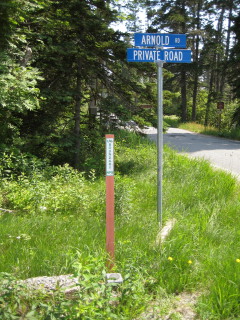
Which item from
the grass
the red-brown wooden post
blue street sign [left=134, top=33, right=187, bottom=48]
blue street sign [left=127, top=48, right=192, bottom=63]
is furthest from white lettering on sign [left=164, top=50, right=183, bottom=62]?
the grass

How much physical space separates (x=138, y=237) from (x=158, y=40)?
2.35 metres

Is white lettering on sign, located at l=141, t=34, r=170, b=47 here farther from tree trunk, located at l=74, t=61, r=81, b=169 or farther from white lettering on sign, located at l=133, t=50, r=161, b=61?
tree trunk, located at l=74, t=61, r=81, b=169

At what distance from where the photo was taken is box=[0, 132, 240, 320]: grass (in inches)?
113

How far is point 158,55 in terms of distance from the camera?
405cm

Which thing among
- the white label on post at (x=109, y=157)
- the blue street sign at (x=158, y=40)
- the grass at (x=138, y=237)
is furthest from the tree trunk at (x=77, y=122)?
the white label on post at (x=109, y=157)

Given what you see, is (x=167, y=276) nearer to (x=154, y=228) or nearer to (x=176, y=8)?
(x=154, y=228)

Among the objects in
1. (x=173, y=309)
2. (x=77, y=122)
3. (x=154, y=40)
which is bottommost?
(x=173, y=309)

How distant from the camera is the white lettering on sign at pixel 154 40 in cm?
402

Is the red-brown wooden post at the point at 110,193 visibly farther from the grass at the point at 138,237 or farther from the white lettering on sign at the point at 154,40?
the white lettering on sign at the point at 154,40

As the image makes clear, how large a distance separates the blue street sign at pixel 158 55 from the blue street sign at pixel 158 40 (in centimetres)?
9

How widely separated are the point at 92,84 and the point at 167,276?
20.8 feet

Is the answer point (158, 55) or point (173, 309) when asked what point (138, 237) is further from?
point (158, 55)

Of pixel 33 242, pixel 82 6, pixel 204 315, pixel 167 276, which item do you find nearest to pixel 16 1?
pixel 82 6

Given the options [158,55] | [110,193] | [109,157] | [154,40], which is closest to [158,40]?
[154,40]
